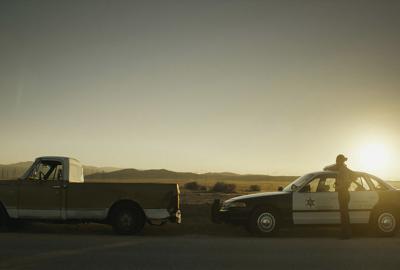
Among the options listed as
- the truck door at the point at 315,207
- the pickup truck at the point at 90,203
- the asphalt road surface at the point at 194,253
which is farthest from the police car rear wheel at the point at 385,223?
the pickup truck at the point at 90,203

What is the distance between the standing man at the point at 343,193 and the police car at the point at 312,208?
11.3 inches

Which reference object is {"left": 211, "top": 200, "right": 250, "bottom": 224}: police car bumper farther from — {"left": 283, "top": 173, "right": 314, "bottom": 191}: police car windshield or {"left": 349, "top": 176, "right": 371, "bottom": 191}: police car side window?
{"left": 349, "top": 176, "right": 371, "bottom": 191}: police car side window

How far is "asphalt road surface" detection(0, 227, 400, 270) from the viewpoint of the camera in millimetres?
9117

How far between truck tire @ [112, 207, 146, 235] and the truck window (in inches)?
81.8

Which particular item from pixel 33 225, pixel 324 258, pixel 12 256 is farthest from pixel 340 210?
pixel 33 225

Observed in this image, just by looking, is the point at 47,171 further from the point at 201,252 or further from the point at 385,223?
the point at 385,223

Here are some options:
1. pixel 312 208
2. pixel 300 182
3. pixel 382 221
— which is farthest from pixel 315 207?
pixel 382 221

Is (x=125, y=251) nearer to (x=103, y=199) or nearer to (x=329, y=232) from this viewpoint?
(x=103, y=199)

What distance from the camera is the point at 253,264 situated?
30.4 feet

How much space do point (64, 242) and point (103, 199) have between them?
2.58 metres

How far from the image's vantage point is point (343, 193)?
13.6 metres

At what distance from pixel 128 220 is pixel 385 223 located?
7.06 meters

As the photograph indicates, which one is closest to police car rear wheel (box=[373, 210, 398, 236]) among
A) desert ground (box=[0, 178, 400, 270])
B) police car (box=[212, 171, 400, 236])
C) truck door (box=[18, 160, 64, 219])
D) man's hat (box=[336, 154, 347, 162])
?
police car (box=[212, 171, 400, 236])

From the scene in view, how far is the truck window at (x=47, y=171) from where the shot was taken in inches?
577
